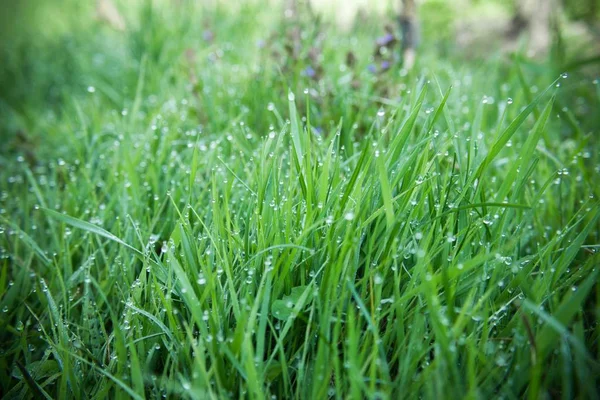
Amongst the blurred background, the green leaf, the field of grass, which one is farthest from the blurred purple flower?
the green leaf

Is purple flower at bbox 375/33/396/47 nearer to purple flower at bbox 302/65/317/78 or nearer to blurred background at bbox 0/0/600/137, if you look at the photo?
blurred background at bbox 0/0/600/137

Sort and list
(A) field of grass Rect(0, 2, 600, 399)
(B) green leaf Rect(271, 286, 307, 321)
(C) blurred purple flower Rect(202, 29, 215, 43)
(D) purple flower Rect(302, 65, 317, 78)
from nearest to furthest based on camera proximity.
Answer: (A) field of grass Rect(0, 2, 600, 399)
(B) green leaf Rect(271, 286, 307, 321)
(D) purple flower Rect(302, 65, 317, 78)
(C) blurred purple flower Rect(202, 29, 215, 43)

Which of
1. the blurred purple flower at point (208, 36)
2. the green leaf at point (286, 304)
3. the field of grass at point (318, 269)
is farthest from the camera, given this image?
the blurred purple flower at point (208, 36)

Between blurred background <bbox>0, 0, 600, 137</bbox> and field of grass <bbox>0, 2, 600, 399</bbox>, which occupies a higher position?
blurred background <bbox>0, 0, 600, 137</bbox>

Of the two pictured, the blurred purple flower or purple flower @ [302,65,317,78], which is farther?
the blurred purple flower

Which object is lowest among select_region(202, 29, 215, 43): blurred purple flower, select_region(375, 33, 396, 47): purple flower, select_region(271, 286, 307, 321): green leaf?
select_region(271, 286, 307, 321): green leaf

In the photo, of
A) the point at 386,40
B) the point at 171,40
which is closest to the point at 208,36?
the point at 171,40

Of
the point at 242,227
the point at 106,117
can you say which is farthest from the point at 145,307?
the point at 106,117

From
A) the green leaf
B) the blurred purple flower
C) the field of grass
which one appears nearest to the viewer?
the field of grass

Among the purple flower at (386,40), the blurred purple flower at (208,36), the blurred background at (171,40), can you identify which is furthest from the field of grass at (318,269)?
the blurred purple flower at (208,36)

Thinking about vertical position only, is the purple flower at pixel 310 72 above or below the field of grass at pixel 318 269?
above

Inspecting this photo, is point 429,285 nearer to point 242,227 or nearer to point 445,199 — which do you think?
point 445,199

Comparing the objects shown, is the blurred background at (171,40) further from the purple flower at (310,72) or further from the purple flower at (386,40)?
the purple flower at (310,72)
